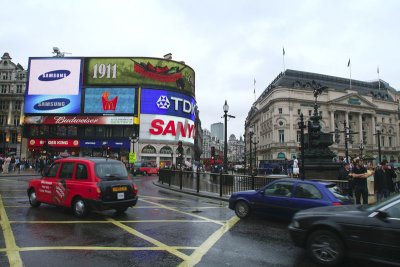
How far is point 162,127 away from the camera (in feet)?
202

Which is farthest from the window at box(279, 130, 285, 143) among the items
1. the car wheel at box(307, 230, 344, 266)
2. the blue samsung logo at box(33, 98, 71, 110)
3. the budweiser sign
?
the car wheel at box(307, 230, 344, 266)

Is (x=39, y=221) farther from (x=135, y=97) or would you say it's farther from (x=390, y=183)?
(x=135, y=97)

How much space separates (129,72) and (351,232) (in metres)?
60.9

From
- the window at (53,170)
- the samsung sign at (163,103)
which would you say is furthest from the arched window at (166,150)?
the window at (53,170)

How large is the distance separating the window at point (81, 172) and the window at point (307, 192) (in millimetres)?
6026

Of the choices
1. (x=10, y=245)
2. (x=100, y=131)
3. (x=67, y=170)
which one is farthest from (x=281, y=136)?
(x=10, y=245)

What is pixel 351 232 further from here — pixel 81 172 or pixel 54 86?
pixel 54 86

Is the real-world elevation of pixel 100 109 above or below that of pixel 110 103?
below

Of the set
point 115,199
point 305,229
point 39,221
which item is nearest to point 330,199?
point 305,229

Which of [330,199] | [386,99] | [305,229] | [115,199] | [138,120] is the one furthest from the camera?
[386,99]

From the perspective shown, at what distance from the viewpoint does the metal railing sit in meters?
13.7

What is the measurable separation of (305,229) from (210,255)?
71.2 inches

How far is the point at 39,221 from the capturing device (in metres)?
8.68

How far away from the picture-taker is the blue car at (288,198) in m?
8.03
